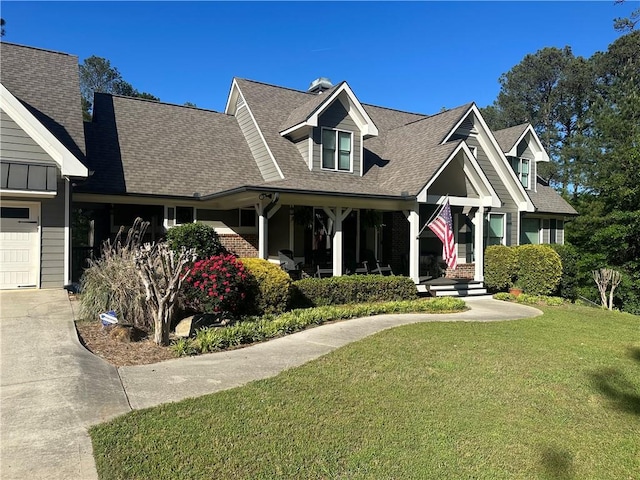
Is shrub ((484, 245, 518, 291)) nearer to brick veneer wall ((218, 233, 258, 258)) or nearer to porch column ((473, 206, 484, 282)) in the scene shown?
porch column ((473, 206, 484, 282))

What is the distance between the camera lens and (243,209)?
49.2ft

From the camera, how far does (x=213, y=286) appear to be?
27.8 feet

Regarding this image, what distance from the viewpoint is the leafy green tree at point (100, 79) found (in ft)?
142

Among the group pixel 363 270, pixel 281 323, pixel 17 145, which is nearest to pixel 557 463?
pixel 281 323

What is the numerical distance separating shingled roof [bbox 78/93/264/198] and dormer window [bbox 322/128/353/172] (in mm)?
2482

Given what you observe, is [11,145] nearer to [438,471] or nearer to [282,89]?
[282,89]

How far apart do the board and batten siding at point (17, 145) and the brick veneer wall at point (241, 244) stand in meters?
5.48

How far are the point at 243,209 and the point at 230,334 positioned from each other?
7978 millimetres

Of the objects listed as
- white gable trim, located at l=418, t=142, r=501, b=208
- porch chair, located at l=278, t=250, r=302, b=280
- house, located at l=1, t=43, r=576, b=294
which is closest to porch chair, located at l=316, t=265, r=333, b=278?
house, located at l=1, t=43, r=576, b=294

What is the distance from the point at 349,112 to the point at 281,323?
9230mm

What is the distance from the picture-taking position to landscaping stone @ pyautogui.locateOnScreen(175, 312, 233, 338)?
26.5 feet

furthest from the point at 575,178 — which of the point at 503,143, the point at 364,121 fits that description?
the point at 364,121

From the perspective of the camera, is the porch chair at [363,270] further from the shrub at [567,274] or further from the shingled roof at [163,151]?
the shrub at [567,274]

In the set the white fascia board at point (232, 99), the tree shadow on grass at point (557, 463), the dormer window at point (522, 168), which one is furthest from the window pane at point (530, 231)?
the tree shadow on grass at point (557, 463)
